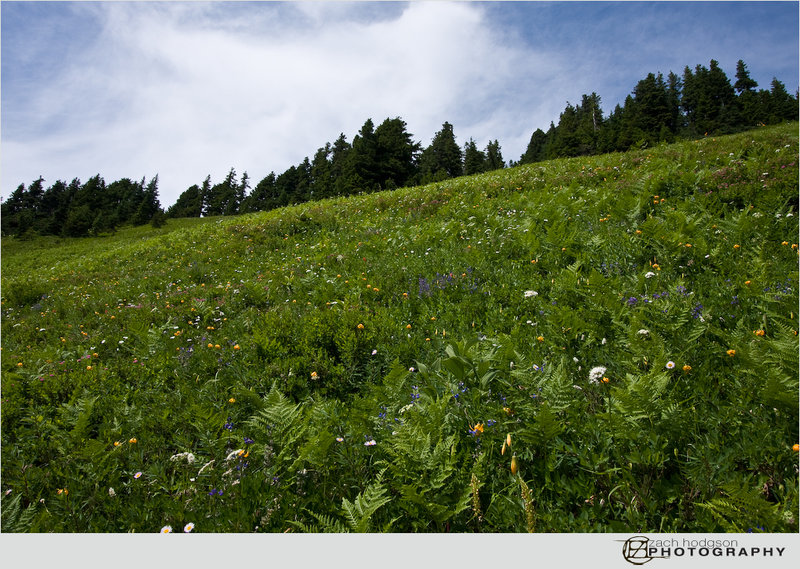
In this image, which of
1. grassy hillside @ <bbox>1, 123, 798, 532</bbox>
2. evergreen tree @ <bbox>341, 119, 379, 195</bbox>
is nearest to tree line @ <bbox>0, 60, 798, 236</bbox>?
evergreen tree @ <bbox>341, 119, 379, 195</bbox>

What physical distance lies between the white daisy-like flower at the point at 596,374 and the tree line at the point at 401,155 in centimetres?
2900

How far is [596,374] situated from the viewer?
2.94 metres

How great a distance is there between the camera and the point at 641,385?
233 centimetres

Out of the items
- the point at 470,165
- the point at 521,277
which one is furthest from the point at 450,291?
the point at 470,165

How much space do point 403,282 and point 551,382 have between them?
3.91 meters

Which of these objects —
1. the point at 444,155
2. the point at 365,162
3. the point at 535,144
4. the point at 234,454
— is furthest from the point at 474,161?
the point at 234,454

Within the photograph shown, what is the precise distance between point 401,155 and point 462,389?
43.7 metres

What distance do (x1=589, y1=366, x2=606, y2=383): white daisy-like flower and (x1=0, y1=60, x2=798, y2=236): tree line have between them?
2900 cm

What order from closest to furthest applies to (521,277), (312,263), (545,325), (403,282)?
(545,325) < (521,277) < (403,282) < (312,263)

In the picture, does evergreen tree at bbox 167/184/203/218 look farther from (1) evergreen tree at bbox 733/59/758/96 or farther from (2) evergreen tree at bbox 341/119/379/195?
(1) evergreen tree at bbox 733/59/758/96

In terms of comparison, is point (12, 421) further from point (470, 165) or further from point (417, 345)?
point (470, 165)

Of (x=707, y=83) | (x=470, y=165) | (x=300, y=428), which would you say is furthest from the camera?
(x=470, y=165)

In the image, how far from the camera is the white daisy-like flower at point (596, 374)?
2896mm

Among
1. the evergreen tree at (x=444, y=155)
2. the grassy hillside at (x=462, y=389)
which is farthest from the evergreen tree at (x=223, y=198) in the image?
the grassy hillside at (x=462, y=389)
